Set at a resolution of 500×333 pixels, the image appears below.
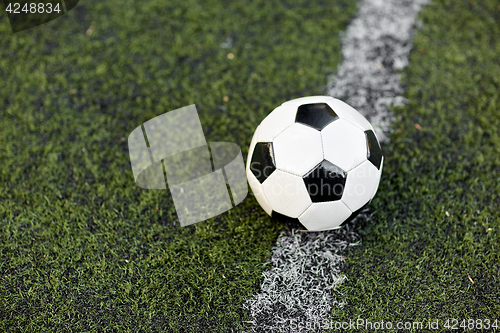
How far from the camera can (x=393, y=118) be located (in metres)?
2.89

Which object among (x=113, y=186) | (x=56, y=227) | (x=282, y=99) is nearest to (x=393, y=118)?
(x=282, y=99)

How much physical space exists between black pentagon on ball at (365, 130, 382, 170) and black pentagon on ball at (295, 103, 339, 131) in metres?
0.23

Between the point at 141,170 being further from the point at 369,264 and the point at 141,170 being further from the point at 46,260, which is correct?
the point at 369,264

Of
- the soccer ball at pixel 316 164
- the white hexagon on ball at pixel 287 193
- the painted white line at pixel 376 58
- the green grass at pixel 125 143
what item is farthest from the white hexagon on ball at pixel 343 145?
the painted white line at pixel 376 58

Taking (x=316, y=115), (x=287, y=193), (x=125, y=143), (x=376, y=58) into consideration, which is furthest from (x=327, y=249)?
(x=376, y=58)

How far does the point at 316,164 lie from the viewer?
6.45 ft

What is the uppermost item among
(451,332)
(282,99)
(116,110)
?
(116,110)

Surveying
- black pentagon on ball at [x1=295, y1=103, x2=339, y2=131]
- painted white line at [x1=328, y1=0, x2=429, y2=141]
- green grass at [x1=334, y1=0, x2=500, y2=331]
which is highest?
black pentagon on ball at [x1=295, y1=103, x2=339, y2=131]

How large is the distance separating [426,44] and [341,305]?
95.5 inches

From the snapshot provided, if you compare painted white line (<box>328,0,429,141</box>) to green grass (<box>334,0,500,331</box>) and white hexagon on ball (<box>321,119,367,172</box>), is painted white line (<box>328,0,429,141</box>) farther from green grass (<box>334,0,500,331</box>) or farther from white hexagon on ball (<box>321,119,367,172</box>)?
white hexagon on ball (<box>321,119,367,172</box>)

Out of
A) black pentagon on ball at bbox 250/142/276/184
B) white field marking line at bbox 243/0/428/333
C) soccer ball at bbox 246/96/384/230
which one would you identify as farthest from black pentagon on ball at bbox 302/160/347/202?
white field marking line at bbox 243/0/428/333

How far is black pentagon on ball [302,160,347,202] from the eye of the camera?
1968mm

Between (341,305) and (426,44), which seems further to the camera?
(426,44)

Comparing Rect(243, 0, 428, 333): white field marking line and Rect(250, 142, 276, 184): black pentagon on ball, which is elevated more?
Rect(250, 142, 276, 184): black pentagon on ball
